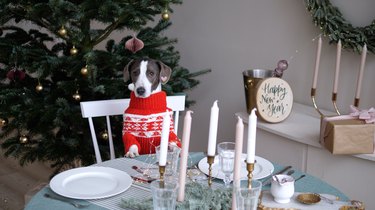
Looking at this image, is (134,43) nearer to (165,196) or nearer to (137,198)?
(137,198)

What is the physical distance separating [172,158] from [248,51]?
1.38m

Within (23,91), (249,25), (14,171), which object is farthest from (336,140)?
(14,171)

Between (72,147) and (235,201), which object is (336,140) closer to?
(235,201)

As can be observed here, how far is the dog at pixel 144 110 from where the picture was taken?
187cm

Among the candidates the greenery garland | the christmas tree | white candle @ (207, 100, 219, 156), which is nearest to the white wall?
the greenery garland

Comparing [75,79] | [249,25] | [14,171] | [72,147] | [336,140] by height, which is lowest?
[14,171]

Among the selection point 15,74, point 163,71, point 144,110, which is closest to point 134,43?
point 163,71

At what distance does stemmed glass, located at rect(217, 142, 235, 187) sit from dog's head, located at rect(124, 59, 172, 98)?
1.67ft

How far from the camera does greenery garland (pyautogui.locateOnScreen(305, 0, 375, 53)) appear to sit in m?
2.13

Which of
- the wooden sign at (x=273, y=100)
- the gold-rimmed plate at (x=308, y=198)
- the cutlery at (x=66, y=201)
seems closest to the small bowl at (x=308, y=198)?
the gold-rimmed plate at (x=308, y=198)

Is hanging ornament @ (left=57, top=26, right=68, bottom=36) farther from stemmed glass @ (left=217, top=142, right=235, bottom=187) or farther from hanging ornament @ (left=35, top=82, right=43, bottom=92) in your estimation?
stemmed glass @ (left=217, top=142, right=235, bottom=187)

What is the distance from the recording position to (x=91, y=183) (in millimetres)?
1485

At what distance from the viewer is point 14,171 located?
3500 millimetres

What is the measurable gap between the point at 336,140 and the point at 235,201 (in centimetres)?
89
